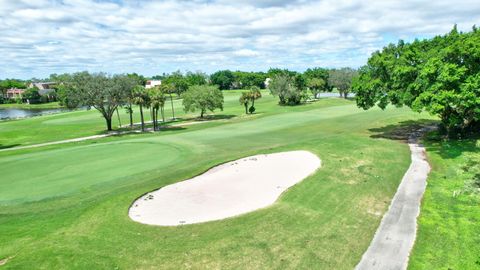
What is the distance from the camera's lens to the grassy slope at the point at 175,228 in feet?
49.4

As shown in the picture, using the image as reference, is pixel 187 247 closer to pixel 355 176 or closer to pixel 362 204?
pixel 362 204

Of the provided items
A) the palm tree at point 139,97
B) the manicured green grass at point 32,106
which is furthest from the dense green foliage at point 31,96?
the palm tree at point 139,97

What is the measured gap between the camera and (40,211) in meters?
20.5

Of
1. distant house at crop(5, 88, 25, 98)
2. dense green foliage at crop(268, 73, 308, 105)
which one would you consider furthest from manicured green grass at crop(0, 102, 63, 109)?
dense green foliage at crop(268, 73, 308, 105)

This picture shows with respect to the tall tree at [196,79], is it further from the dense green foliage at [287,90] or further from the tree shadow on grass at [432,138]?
the tree shadow on grass at [432,138]

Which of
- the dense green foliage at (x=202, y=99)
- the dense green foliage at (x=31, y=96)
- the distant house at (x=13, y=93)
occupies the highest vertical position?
the distant house at (x=13, y=93)

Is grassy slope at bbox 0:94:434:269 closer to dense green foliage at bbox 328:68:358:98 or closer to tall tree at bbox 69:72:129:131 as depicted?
tall tree at bbox 69:72:129:131

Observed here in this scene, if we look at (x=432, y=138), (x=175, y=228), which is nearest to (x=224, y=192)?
(x=175, y=228)

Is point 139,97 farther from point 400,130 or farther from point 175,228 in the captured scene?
point 175,228

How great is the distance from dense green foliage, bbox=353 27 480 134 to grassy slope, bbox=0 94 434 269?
5.84 meters

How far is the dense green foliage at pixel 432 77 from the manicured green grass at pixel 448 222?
6646 millimetres

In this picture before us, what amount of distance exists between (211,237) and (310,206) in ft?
22.0

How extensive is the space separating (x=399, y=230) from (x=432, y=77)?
912 inches

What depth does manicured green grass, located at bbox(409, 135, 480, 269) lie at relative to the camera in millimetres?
14766
